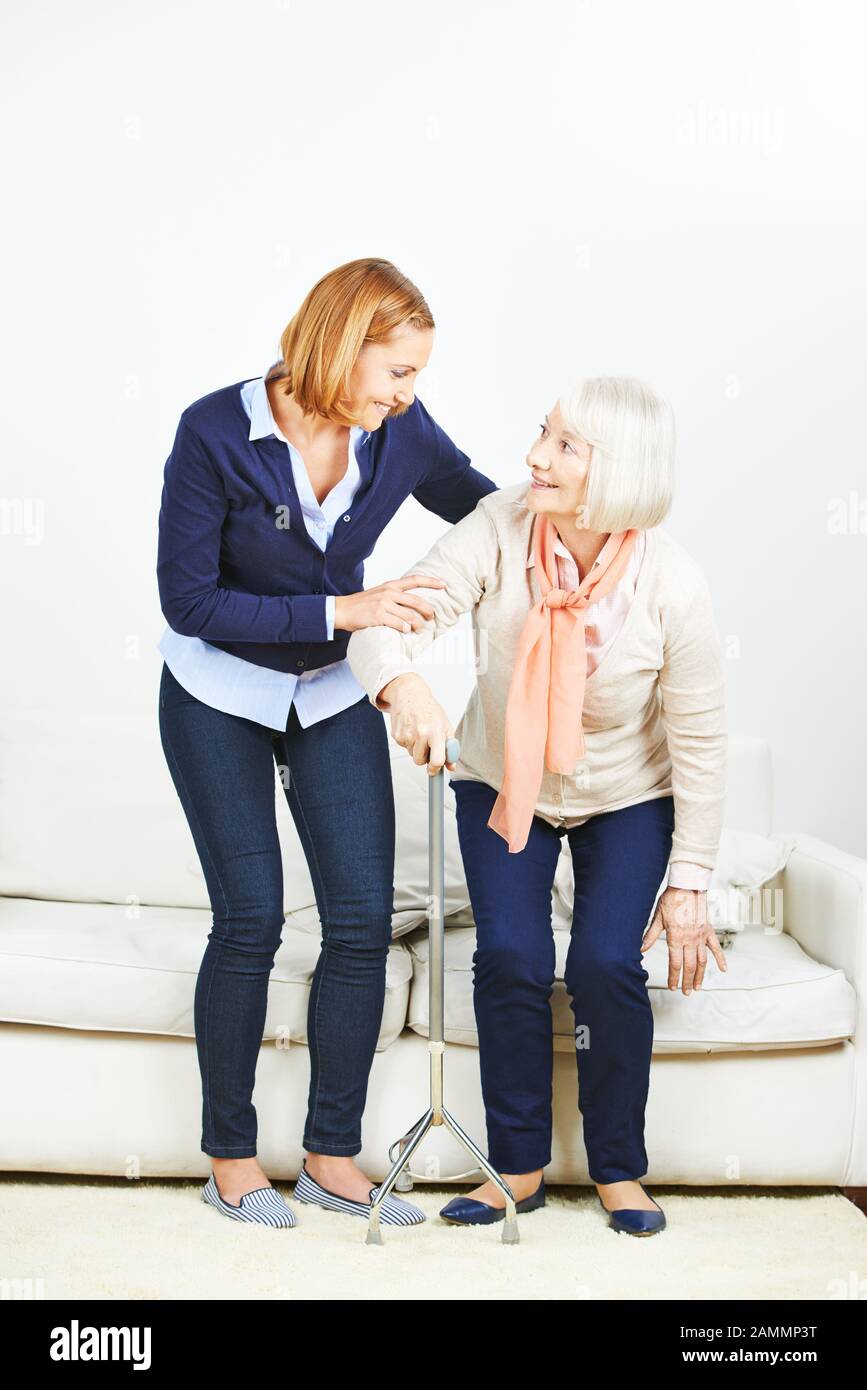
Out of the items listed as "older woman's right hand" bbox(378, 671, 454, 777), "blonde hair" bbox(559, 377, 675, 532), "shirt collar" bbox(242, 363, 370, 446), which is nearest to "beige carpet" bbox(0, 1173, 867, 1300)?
"older woman's right hand" bbox(378, 671, 454, 777)

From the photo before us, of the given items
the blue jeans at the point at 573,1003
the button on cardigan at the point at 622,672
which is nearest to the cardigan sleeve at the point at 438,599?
the button on cardigan at the point at 622,672

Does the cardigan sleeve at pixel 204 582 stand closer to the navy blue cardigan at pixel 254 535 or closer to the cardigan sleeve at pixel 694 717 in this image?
the navy blue cardigan at pixel 254 535

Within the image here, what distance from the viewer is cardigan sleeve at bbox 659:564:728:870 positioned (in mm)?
1906

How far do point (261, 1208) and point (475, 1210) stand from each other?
31 centimetres

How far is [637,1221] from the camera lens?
1.88 m

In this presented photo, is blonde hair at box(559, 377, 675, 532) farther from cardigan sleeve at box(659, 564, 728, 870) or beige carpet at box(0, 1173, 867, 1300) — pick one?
beige carpet at box(0, 1173, 867, 1300)

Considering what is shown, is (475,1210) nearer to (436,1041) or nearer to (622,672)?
(436,1041)

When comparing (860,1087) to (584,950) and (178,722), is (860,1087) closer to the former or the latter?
(584,950)

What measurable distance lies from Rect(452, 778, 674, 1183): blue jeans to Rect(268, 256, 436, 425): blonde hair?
2.30 feet

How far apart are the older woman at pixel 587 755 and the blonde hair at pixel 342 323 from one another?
0.85 feet

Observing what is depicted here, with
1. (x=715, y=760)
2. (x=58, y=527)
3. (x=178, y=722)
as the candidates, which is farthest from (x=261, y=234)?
(x=715, y=760)

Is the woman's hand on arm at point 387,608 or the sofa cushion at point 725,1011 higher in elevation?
the woman's hand on arm at point 387,608

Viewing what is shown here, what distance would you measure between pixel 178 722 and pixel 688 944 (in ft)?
2.65

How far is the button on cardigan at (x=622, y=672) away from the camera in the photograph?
6.24 ft
